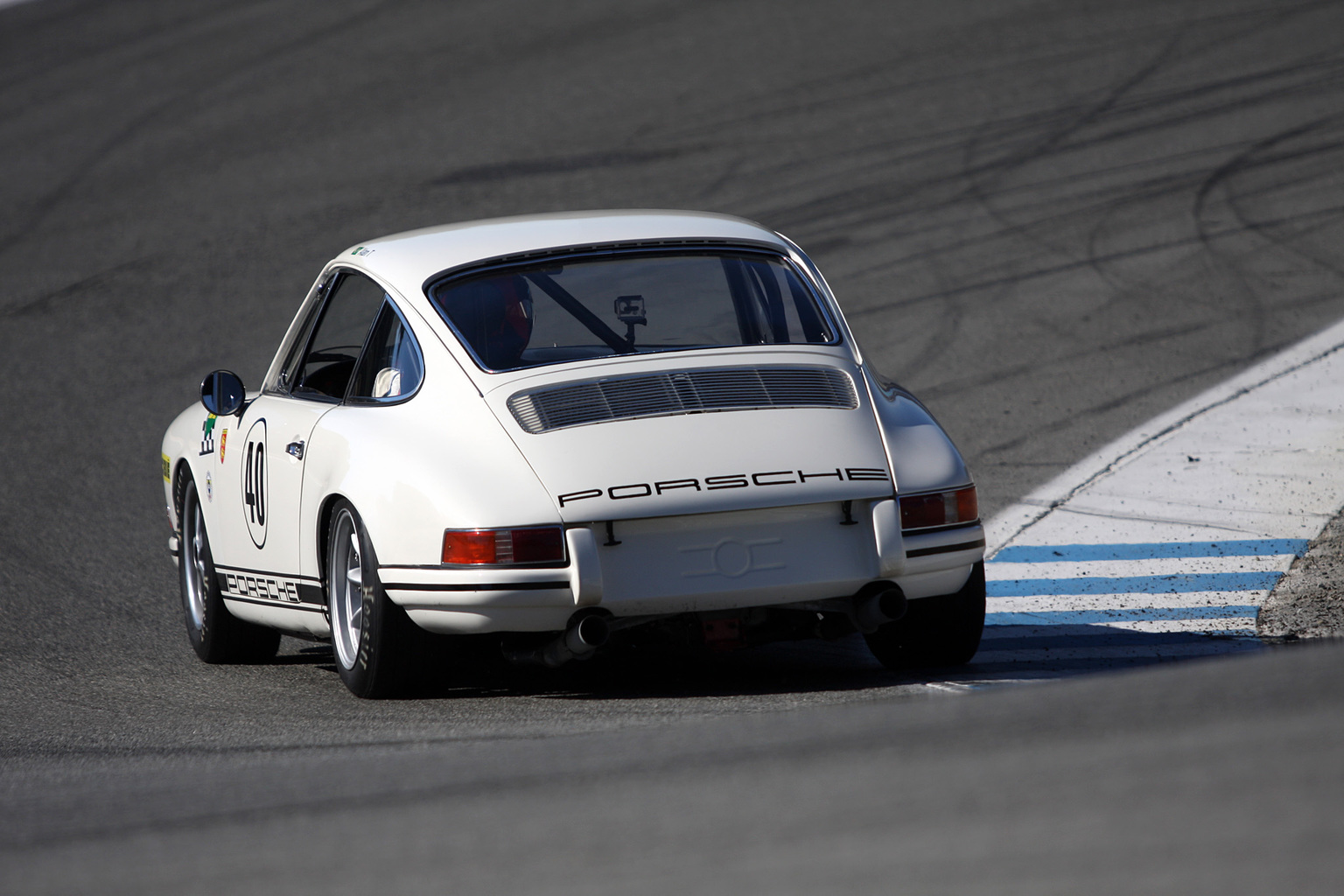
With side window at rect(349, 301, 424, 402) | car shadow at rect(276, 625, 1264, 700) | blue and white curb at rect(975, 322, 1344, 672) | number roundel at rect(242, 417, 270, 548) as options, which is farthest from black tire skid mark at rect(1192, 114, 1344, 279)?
number roundel at rect(242, 417, 270, 548)

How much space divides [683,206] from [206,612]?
28.9 feet

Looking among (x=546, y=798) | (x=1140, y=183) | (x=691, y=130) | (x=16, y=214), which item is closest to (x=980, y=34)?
(x=691, y=130)

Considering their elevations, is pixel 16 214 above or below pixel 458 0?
below

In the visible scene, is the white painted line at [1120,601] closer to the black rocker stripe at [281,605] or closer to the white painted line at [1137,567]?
the white painted line at [1137,567]

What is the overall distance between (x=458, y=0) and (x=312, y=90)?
16.6 feet

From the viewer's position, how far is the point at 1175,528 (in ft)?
26.8

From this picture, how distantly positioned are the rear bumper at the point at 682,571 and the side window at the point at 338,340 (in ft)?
4.48

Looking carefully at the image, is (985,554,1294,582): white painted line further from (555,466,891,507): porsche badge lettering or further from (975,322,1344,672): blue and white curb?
(555,466,891,507): porsche badge lettering

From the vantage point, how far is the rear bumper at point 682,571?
5207 millimetres

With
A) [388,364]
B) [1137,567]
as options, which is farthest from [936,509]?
[1137,567]

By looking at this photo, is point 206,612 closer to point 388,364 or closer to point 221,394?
point 221,394

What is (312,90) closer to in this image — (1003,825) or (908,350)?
(908,350)

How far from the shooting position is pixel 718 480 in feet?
17.3

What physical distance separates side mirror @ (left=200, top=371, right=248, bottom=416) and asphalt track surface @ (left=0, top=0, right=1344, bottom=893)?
3.62 feet
